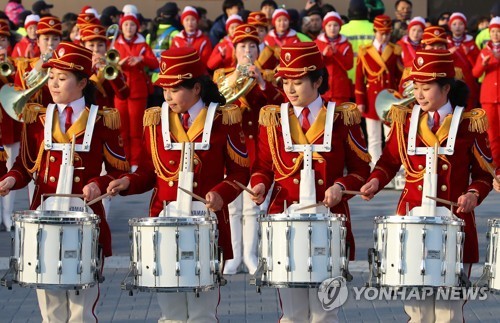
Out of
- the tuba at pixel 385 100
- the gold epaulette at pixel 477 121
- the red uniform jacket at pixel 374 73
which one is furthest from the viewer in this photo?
the red uniform jacket at pixel 374 73

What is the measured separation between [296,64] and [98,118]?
3.61ft

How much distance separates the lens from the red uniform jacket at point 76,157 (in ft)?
29.4

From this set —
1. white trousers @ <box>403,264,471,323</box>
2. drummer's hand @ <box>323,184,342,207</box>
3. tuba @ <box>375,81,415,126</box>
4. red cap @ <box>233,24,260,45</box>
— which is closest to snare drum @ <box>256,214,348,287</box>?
drummer's hand @ <box>323,184,342,207</box>

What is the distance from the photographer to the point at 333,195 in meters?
8.59

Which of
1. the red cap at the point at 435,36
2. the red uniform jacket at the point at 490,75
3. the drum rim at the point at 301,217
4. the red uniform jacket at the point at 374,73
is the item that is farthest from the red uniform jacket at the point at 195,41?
the drum rim at the point at 301,217

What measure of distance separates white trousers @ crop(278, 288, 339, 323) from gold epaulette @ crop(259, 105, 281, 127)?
875 mm

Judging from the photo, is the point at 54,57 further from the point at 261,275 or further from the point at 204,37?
the point at 204,37

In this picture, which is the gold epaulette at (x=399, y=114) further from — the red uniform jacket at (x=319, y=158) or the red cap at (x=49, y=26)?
the red cap at (x=49, y=26)

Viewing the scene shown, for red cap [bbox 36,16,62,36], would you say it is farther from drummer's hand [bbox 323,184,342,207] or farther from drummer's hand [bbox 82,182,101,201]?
drummer's hand [bbox 323,184,342,207]

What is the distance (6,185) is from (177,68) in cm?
109

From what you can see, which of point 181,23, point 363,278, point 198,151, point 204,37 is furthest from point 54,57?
point 181,23

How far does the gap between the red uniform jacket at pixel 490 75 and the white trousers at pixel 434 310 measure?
1067 centimetres

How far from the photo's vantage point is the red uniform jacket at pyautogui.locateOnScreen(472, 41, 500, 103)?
756 inches

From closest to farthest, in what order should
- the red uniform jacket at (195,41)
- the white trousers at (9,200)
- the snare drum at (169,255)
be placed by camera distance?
the snare drum at (169,255)
the white trousers at (9,200)
the red uniform jacket at (195,41)
